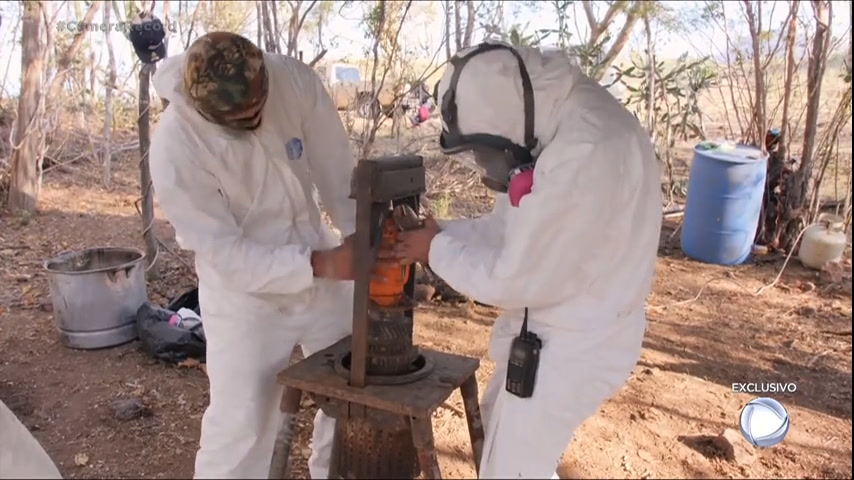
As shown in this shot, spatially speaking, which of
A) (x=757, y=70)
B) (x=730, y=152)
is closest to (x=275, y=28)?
(x=730, y=152)

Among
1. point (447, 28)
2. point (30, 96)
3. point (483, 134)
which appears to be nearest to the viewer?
point (483, 134)

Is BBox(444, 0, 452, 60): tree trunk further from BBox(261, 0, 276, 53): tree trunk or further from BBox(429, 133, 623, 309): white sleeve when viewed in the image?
BBox(429, 133, 623, 309): white sleeve

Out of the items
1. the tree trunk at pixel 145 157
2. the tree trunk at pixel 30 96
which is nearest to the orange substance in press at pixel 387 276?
the tree trunk at pixel 145 157

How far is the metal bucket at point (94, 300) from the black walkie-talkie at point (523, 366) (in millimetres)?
2717

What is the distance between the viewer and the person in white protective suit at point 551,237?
5.41ft

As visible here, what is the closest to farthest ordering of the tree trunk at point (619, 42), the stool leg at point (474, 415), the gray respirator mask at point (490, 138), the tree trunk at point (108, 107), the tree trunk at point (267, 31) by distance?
the gray respirator mask at point (490, 138), the stool leg at point (474, 415), the tree trunk at point (267, 31), the tree trunk at point (108, 107), the tree trunk at point (619, 42)

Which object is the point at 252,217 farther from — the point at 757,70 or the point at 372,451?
the point at 757,70

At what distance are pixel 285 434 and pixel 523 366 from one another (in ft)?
2.16

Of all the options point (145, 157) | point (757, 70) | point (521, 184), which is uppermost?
point (757, 70)

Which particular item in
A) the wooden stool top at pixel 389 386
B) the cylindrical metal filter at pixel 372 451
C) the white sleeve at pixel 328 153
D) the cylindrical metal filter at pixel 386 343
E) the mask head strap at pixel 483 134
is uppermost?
the mask head strap at pixel 483 134

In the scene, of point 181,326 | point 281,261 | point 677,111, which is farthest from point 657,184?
point 677,111

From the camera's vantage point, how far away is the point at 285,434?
6.48 ft

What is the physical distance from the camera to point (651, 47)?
6621 mm

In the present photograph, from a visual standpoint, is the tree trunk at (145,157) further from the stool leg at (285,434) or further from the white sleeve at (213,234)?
the stool leg at (285,434)
